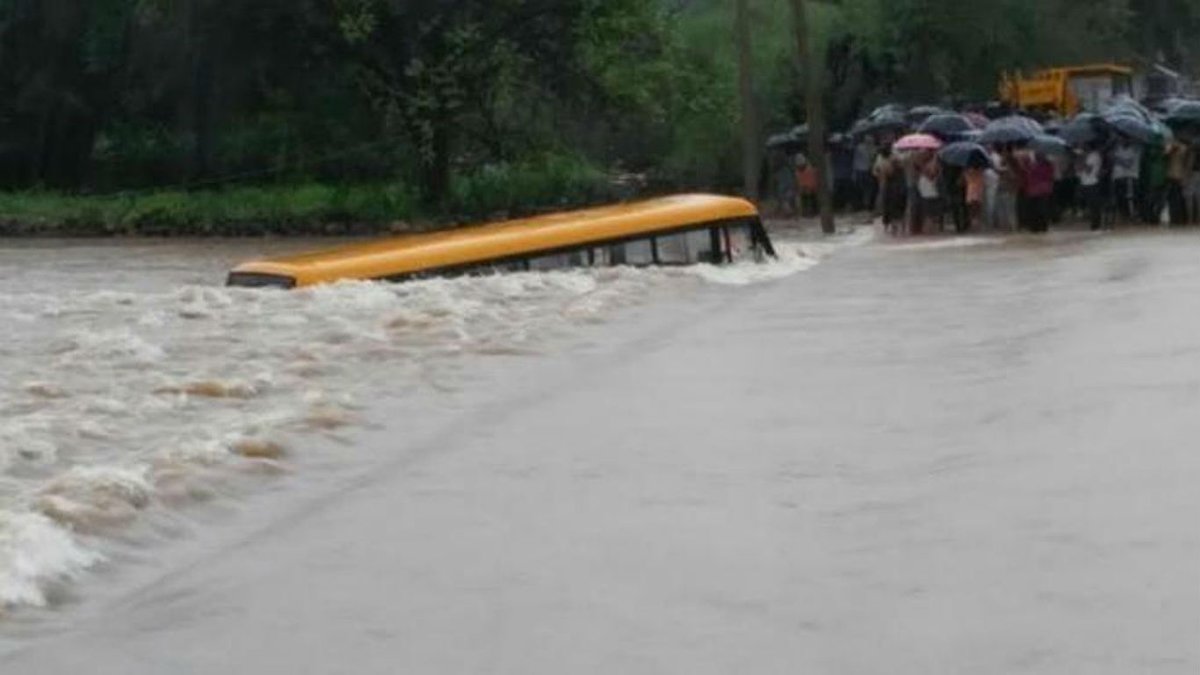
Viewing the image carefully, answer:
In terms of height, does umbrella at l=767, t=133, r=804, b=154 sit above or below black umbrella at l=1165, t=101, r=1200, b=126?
below

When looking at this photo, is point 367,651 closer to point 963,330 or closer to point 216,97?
point 963,330

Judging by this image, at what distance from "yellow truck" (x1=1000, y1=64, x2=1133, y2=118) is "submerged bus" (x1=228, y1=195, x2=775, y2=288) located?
31.9m

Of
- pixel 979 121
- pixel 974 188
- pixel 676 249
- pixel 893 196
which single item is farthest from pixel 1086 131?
pixel 676 249

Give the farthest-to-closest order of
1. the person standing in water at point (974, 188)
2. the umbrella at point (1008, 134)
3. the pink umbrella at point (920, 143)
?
the pink umbrella at point (920, 143), the person standing in water at point (974, 188), the umbrella at point (1008, 134)

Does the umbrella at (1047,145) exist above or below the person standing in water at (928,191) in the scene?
above

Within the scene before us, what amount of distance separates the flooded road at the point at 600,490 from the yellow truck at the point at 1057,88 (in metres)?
38.5

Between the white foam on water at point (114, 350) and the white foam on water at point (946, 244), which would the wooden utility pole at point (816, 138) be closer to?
the white foam on water at point (946, 244)

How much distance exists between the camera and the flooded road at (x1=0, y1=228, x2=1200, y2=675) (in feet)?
33.4

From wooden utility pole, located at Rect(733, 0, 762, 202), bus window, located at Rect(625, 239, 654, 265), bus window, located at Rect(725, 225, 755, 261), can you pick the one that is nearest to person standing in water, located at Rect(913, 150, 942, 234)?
wooden utility pole, located at Rect(733, 0, 762, 202)

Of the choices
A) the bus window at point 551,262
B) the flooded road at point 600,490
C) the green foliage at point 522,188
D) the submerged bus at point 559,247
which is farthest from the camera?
the green foliage at point 522,188

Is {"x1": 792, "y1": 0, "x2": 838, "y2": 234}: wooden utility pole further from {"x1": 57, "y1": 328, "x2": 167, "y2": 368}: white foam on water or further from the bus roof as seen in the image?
{"x1": 57, "y1": 328, "x2": 167, "y2": 368}: white foam on water

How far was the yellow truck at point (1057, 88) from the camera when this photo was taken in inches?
2418

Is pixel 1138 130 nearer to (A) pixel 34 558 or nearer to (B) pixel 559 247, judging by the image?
(B) pixel 559 247

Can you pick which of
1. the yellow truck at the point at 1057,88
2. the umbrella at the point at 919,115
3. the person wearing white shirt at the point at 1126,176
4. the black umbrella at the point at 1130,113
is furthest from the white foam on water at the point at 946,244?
the yellow truck at the point at 1057,88
